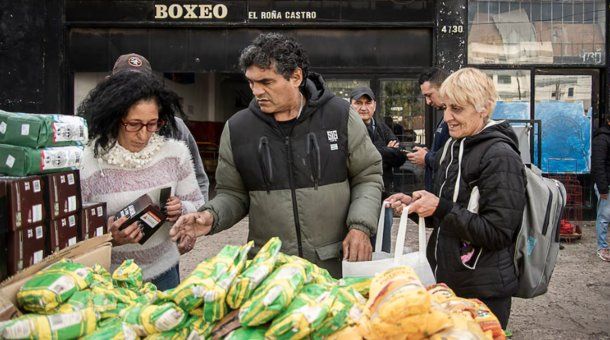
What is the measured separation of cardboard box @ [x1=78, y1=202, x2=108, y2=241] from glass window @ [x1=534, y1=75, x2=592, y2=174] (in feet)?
29.1

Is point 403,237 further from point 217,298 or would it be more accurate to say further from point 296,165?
point 217,298

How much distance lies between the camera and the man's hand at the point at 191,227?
2689 mm

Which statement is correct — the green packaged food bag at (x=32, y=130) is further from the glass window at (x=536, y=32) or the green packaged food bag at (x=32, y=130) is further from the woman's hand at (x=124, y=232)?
the glass window at (x=536, y=32)

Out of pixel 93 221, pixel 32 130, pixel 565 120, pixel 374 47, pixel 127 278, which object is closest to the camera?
pixel 32 130

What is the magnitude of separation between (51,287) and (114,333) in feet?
1.06

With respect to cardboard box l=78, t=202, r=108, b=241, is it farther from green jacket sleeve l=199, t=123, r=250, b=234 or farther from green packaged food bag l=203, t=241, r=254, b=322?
green packaged food bag l=203, t=241, r=254, b=322

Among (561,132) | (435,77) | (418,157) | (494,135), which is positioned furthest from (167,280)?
(561,132)

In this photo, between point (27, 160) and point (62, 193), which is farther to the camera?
point (62, 193)

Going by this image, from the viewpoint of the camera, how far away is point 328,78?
10055 mm

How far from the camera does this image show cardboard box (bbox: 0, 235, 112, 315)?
6.77 ft

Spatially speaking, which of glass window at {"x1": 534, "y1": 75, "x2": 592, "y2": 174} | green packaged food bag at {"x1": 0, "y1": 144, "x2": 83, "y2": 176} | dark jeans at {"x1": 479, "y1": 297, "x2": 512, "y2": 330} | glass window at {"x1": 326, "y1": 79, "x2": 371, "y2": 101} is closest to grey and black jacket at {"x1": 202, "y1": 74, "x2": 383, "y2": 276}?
dark jeans at {"x1": 479, "y1": 297, "x2": 512, "y2": 330}

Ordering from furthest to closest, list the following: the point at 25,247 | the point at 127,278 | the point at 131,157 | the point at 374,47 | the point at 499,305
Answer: the point at 374,47, the point at 131,157, the point at 499,305, the point at 127,278, the point at 25,247

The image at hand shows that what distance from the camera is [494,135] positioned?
2.84 meters

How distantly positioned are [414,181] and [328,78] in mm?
2369
